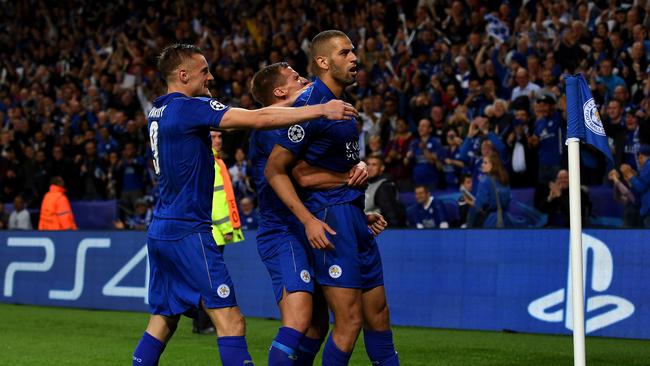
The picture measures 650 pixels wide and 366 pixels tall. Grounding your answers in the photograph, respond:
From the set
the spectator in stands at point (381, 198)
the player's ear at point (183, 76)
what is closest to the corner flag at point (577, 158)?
the player's ear at point (183, 76)

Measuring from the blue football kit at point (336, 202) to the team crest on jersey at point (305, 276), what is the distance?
59mm

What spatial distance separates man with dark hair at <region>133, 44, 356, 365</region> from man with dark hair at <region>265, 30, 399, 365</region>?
Result: 1.58 ft

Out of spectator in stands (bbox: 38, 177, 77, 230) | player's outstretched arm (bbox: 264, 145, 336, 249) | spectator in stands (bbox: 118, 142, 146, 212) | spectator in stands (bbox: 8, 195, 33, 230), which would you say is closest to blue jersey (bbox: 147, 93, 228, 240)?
player's outstretched arm (bbox: 264, 145, 336, 249)

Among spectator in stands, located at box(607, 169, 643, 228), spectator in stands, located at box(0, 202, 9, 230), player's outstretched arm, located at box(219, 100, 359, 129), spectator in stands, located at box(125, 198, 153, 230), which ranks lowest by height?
spectator in stands, located at box(0, 202, 9, 230)

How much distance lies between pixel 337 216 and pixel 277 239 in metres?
0.48

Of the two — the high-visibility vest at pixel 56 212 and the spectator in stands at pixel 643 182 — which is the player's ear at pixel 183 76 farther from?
the high-visibility vest at pixel 56 212

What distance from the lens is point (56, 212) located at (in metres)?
17.8

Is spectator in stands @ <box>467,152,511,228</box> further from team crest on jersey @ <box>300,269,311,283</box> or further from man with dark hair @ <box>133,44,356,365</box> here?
man with dark hair @ <box>133,44,356,365</box>

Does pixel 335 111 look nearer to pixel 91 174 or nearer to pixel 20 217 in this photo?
pixel 20 217

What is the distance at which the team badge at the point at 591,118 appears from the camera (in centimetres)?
557

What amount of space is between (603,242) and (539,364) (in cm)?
241

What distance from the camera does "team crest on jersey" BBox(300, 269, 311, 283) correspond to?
6.14 m

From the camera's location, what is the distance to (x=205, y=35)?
74.6ft

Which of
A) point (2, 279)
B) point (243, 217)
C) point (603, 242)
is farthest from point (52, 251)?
point (603, 242)
